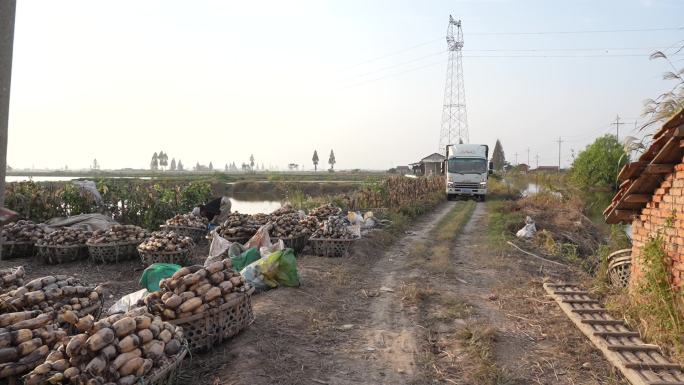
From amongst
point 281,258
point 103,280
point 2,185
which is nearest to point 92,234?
point 103,280

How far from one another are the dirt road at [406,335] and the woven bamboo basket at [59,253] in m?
4.47

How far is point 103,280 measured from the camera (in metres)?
8.12

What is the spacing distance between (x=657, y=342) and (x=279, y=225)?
277 inches

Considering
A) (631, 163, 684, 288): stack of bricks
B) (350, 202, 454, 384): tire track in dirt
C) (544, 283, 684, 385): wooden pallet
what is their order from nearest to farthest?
(544, 283, 684, 385): wooden pallet → (350, 202, 454, 384): tire track in dirt → (631, 163, 684, 288): stack of bricks

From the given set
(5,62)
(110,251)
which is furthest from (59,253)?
(5,62)

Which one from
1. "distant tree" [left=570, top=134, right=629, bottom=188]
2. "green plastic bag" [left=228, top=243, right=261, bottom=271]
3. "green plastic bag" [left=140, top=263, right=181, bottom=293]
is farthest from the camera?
"distant tree" [left=570, top=134, right=629, bottom=188]

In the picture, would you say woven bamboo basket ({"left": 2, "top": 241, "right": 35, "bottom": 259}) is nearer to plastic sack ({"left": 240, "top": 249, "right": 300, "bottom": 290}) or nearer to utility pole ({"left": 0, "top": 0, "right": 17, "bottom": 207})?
plastic sack ({"left": 240, "top": 249, "right": 300, "bottom": 290})

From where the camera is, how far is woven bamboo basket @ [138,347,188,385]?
3377mm

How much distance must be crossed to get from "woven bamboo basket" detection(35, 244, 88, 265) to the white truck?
20504mm

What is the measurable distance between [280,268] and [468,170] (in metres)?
20.7

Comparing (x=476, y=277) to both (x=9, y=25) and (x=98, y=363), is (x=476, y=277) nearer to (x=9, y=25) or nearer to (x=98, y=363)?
(x=98, y=363)

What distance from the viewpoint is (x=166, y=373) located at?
11.7 ft

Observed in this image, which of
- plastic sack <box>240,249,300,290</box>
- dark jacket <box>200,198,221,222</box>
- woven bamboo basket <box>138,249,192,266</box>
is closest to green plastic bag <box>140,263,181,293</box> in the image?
plastic sack <box>240,249,300,290</box>

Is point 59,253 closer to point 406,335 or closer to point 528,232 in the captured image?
point 406,335
